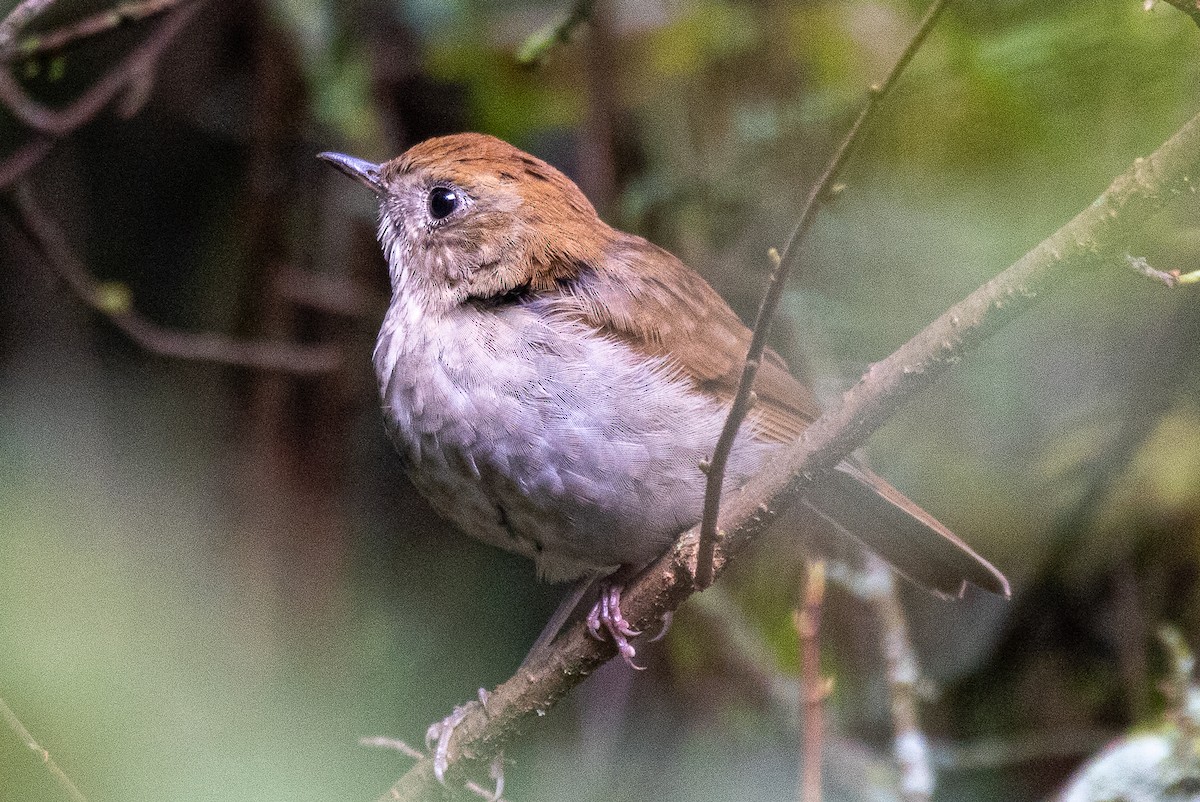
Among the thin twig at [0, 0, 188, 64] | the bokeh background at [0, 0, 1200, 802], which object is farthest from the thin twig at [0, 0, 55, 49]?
the bokeh background at [0, 0, 1200, 802]

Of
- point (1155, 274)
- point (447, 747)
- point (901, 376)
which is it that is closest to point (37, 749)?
point (447, 747)

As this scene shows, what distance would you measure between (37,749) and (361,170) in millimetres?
2075

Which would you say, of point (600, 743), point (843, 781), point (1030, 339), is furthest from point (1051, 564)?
point (600, 743)

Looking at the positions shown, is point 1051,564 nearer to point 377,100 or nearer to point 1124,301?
Answer: point 1124,301

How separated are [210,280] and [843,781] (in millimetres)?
3356

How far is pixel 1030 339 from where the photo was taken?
14.5 feet

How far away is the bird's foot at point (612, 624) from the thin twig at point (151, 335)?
212cm

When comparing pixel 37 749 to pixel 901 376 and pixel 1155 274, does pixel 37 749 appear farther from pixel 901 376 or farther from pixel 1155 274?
pixel 1155 274

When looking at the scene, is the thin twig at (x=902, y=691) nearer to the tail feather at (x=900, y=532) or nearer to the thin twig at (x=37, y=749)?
the tail feather at (x=900, y=532)

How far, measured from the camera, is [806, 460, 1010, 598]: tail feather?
3133mm

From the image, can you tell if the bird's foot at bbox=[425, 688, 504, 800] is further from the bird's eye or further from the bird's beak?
the bird's beak

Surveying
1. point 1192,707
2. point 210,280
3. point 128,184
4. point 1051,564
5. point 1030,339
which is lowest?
point 1192,707

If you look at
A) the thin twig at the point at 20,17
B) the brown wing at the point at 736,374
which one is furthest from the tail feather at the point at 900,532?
the thin twig at the point at 20,17

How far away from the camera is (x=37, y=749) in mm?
1972
